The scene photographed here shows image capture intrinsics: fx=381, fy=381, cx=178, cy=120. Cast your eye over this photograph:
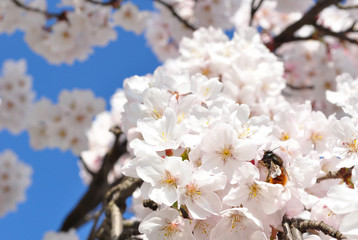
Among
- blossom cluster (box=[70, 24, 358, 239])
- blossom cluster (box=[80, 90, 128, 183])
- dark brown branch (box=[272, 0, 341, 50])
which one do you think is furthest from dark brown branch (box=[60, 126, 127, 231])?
blossom cluster (box=[70, 24, 358, 239])

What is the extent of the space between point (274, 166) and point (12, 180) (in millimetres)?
5142

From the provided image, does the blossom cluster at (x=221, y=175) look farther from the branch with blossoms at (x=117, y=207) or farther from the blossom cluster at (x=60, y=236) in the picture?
the blossom cluster at (x=60, y=236)

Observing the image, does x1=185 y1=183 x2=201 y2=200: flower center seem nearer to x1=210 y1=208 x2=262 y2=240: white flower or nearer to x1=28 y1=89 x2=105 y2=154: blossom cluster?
x1=210 y1=208 x2=262 y2=240: white flower

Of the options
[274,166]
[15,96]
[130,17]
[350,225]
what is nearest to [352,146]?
[274,166]

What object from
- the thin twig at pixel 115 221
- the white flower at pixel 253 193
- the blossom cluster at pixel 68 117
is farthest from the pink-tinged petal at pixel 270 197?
the blossom cluster at pixel 68 117

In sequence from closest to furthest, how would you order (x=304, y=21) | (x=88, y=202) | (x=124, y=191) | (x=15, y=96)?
(x=124, y=191) < (x=304, y=21) < (x=88, y=202) < (x=15, y=96)

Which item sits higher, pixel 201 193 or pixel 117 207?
pixel 201 193

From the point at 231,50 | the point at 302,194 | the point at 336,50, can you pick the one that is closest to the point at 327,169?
the point at 302,194

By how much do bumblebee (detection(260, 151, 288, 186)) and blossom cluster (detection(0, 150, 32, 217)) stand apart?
4996mm

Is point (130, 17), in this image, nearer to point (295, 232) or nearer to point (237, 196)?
point (237, 196)

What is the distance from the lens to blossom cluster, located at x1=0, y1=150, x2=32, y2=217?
5.38 metres

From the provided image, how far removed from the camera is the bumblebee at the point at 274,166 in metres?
1.21

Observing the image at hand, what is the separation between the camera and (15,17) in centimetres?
436

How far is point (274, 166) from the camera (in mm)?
1203
